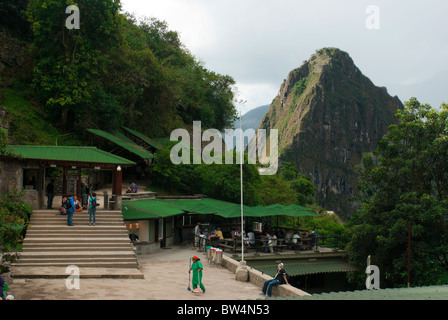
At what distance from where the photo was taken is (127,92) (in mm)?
43031

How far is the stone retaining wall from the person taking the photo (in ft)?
44.6

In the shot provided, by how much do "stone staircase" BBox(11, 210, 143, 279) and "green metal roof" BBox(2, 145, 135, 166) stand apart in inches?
112

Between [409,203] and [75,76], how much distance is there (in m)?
28.4

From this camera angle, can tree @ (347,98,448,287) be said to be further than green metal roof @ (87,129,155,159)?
No

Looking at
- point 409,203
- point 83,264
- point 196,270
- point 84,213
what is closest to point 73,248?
point 83,264

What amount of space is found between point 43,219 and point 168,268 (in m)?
6.71

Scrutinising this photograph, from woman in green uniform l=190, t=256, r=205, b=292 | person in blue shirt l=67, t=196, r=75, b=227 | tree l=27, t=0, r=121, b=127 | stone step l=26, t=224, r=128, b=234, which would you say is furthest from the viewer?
tree l=27, t=0, r=121, b=127

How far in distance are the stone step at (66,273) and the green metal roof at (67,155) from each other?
707 centimetres

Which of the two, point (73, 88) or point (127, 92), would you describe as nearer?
point (73, 88)

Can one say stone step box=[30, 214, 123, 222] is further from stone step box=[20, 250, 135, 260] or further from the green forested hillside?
the green forested hillside

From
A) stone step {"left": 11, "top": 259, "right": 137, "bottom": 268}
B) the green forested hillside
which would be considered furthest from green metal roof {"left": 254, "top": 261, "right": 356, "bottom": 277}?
the green forested hillside

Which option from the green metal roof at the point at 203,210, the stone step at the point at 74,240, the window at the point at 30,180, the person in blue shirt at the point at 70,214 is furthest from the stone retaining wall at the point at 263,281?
the window at the point at 30,180
